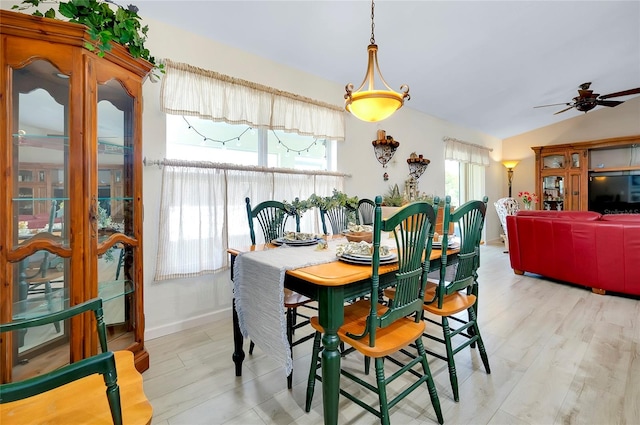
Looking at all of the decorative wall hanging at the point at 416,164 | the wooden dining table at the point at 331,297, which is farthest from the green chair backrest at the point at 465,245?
the decorative wall hanging at the point at 416,164

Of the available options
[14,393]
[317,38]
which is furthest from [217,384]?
[317,38]

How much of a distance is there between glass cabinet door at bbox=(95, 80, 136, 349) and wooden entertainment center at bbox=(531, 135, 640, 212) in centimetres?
789

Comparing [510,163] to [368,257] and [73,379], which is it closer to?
[368,257]

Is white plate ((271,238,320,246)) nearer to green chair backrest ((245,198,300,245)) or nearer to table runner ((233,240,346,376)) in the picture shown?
table runner ((233,240,346,376))

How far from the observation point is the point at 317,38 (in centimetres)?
286

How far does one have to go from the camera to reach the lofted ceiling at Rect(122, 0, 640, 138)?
8.23ft

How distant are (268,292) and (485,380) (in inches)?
59.6

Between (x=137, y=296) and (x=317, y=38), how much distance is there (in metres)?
2.70

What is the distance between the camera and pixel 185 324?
2652mm

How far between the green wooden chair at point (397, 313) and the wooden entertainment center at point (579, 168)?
6.89m

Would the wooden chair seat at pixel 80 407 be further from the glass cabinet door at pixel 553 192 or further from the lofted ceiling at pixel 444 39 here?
the glass cabinet door at pixel 553 192

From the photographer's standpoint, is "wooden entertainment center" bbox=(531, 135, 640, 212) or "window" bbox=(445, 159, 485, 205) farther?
"window" bbox=(445, 159, 485, 205)

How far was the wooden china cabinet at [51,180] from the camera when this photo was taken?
4.90 ft

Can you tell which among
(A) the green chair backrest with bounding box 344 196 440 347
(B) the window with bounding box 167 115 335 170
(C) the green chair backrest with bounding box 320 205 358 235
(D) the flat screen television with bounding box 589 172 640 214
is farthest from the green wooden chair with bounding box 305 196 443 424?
(D) the flat screen television with bounding box 589 172 640 214
